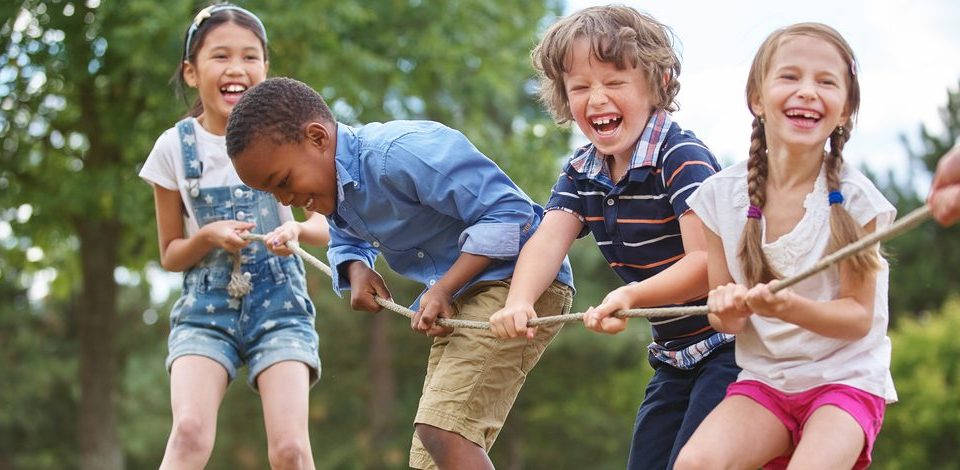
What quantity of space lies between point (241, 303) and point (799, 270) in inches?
85.7

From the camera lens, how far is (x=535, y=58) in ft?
12.7

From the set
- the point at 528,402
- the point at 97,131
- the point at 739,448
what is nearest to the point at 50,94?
the point at 97,131

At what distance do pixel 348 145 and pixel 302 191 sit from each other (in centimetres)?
20

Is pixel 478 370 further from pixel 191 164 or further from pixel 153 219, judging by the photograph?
pixel 153 219

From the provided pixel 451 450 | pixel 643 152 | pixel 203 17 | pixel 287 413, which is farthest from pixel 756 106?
pixel 203 17

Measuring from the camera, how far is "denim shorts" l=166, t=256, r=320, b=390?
14.3ft

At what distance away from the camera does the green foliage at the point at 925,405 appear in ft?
49.6

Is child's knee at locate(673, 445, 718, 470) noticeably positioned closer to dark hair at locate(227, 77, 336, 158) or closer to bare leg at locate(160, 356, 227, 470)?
dark hair at locate(227, 77, 336, 158)

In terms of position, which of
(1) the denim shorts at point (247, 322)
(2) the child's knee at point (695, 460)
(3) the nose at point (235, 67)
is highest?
(3) the nose at point (235, 67)

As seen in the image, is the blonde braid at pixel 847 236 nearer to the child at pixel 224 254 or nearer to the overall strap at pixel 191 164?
the child at pixel 224 254

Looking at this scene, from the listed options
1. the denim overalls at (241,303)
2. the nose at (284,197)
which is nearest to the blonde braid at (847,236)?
the nose at (284,197)

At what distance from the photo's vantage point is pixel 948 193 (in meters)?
2.54

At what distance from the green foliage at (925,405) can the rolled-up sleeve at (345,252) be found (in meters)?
12.4

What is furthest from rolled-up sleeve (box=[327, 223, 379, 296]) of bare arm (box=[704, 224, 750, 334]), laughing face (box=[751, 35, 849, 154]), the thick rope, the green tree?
the green tree
